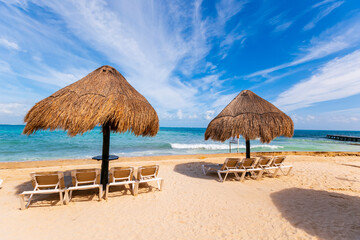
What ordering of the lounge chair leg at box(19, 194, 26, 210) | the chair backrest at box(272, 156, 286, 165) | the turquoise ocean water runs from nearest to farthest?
the lounge chair leg at box(19, 194, 26, 210) < the chair backrest at box(272, 156, 286, 165) < the turquoise ocean water

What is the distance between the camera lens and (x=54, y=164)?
7074 millimetres

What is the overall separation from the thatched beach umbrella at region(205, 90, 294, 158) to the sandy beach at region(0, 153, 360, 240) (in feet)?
5.11

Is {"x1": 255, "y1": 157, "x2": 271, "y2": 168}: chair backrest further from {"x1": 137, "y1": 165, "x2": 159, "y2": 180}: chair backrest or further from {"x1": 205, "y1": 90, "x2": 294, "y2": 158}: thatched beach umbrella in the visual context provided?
{"x1": 137, "y1": 165, "x2": 159, "y2": 180}: chair backrest

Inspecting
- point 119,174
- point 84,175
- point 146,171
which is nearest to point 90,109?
point 84,175

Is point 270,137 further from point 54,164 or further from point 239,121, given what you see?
point 54,164

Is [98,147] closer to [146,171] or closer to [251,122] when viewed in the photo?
[146,171]

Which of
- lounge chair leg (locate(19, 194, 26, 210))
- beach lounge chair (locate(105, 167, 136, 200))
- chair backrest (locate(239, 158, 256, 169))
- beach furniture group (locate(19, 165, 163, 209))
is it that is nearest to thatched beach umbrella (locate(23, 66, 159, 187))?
beach lounge chair (locate(105, 167, 136, 200))

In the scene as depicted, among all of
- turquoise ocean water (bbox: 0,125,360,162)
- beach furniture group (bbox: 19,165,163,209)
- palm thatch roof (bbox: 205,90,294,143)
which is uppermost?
palm thatch roof (bbox: 205,90,294,143)

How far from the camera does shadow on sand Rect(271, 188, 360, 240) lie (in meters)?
2.65

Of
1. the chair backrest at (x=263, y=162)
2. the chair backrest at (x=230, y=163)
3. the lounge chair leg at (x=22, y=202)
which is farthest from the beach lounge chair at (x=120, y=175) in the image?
the chair backrest at (x=263, y=162)

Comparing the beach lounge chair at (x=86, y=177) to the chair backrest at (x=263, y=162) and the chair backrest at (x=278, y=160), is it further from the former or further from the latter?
the chair backrest at (x=278, y=160)

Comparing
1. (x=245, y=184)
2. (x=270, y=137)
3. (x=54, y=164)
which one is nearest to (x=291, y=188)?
(x=245, y=184)

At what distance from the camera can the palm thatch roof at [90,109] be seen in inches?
142

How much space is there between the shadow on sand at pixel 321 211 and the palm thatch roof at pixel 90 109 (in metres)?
3.64
